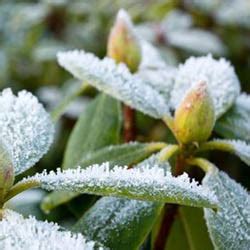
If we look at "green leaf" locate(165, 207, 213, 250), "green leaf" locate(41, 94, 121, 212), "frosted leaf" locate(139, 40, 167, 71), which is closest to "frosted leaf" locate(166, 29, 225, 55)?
"frosted leaf" locate(139, 40, 167, 71)

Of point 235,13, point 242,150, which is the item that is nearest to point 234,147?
point 242,150

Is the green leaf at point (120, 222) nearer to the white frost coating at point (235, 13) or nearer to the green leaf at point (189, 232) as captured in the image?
the green leaf at point (189, 232)

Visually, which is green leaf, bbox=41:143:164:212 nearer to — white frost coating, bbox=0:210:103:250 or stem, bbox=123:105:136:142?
stem, bbox=123:105:136:142

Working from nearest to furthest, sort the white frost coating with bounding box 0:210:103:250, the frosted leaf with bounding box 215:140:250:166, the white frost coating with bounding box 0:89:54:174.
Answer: the white frost coating with bounding box 0:210:103:250, the white frost coating with bounding box 0:89:54:174, the frosted leaf with bounding box 215:140:250:166

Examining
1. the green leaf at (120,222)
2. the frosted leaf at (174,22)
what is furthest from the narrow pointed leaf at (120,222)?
the frosted leaf at (174,22)

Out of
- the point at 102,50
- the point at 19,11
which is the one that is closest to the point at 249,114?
the point at 102,50

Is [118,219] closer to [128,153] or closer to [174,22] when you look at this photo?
[128,153]
